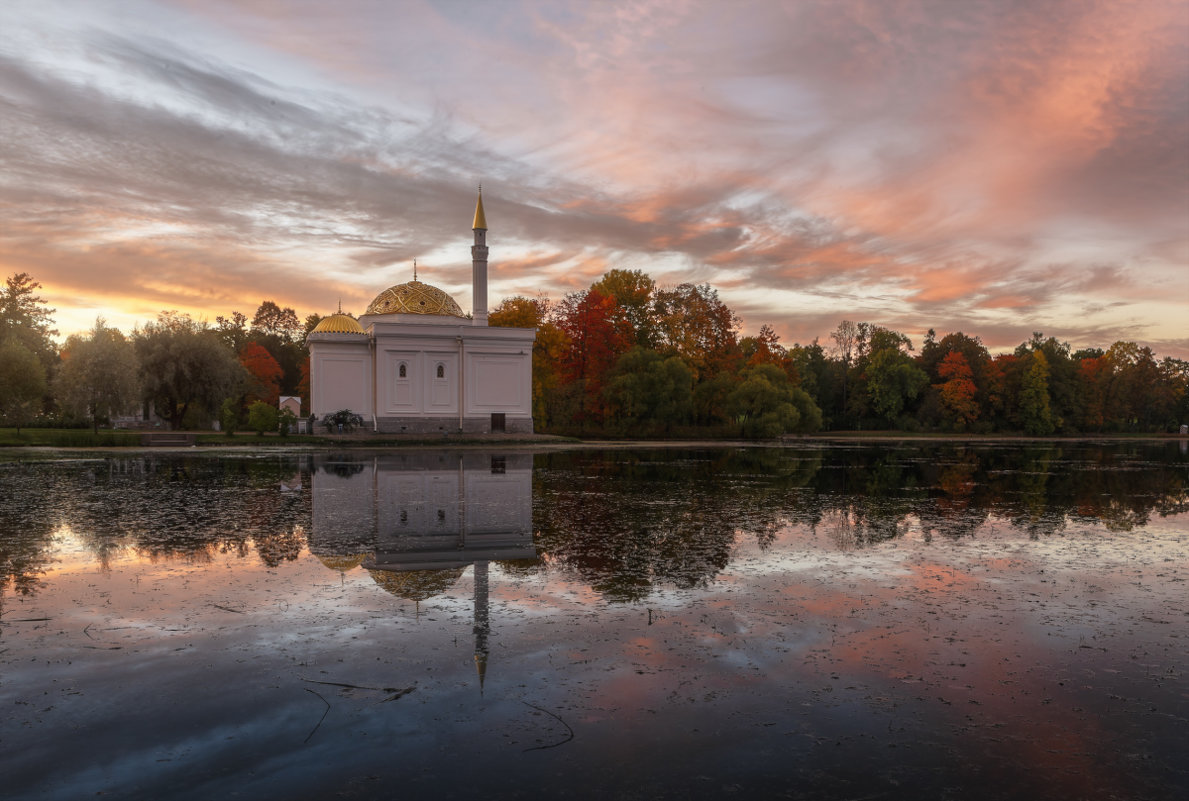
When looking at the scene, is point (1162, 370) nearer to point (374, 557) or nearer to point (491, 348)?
point (491, 348)

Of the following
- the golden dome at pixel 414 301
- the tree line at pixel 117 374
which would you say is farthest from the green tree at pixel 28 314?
the golden dome at pixel 414 301

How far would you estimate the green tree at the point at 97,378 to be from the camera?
4482 centimetres

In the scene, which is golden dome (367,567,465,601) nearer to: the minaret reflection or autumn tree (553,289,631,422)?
the minaret reflection

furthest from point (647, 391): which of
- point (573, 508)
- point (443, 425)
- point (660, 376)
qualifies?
point (573, 508)

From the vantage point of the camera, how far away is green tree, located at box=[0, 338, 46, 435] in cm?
4444

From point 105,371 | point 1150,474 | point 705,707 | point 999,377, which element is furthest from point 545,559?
point 999,377

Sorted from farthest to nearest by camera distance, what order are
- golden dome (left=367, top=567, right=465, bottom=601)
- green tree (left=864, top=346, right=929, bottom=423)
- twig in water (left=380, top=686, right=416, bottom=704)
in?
green tree (left=864, top=346, right=929, bottom=423) < golden dome (left=367, top=567, right=465, bottom=601) < twig in water (left=380, top=686, right=416, bottom=704)

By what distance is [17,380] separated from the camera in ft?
147

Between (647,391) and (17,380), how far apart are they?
3826cm

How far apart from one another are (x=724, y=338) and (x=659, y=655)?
6309 centimetres

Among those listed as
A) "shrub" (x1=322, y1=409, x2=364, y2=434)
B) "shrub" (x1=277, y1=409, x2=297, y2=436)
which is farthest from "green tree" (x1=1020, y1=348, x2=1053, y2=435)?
"shrub" (x1=277, y1=409, x2=297, y2=436)

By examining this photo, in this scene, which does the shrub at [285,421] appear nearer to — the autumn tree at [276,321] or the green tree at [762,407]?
the green tree at [762,407]

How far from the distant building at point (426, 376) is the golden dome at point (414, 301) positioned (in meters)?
2.44

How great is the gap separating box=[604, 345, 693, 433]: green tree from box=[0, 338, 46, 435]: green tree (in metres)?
35.0
